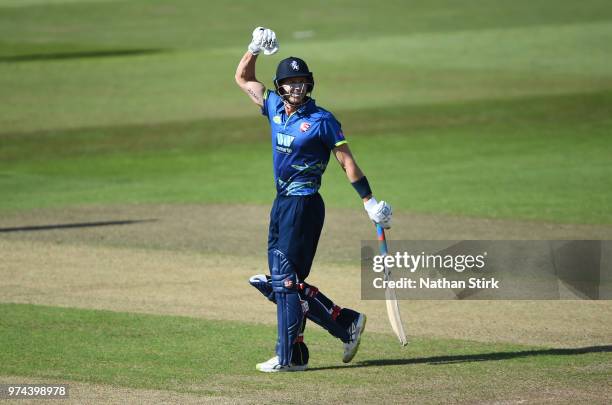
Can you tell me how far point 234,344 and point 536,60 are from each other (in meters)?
30.3

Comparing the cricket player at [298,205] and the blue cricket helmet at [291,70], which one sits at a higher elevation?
the blue cricket helmet at [291,70]

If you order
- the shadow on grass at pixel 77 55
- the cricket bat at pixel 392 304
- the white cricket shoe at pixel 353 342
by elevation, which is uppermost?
the shadow on grass at pixel 77 55

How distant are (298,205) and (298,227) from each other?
19 cm

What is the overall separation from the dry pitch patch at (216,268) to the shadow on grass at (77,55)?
23.3 m

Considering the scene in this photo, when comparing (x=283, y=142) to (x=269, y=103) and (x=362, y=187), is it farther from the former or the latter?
(x=362, y=187)

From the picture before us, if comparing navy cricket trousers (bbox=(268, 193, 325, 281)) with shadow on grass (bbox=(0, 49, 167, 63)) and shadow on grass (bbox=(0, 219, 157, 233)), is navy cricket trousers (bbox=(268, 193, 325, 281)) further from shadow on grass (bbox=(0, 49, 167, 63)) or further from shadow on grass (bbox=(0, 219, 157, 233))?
shadow on grass (bbox=(0, 49, 167, 63))

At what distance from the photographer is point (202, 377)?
8.70m

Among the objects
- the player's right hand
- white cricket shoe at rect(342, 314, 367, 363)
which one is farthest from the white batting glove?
the player's right hand

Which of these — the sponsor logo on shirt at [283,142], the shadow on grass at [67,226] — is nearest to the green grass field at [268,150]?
the shadow on grass at [67,226]

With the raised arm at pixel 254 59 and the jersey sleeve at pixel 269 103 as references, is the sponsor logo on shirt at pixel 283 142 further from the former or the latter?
the raised arm at pixel 254 59

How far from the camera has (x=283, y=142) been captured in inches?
361

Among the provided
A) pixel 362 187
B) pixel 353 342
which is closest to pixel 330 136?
pixel 362 187

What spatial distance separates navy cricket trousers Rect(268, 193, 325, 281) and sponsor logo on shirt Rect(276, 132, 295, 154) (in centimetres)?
40

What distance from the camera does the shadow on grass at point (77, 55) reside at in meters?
40.2
